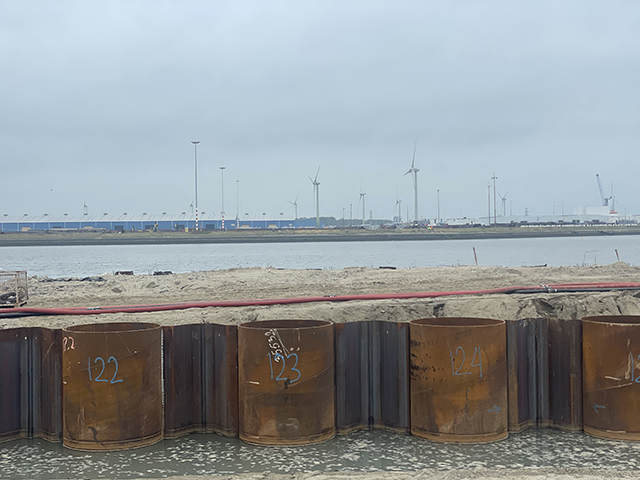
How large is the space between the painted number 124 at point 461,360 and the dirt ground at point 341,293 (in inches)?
223

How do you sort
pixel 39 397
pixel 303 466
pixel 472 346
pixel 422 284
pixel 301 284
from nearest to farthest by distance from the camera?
pixel 303 466 → pixel 472 346 → pixel 39 397 → pixel 422 284 → pixel 301 284

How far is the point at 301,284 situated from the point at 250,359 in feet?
62.7

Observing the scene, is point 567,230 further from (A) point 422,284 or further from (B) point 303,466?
(B) point 303,466

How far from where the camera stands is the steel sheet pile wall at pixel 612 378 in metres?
8.95

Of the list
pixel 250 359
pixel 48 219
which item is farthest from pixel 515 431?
pixel 48 219

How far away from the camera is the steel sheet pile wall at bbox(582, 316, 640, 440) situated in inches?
352

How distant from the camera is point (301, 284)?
91.8ft

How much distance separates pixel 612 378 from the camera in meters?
9.05

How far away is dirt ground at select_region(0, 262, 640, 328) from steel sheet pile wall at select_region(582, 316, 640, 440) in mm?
5802

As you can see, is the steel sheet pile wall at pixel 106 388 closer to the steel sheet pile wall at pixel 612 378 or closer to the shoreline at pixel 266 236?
the steel sheet pile wall at pixel 612 378

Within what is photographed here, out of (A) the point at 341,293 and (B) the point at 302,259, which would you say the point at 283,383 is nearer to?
(A) the point at 341,293

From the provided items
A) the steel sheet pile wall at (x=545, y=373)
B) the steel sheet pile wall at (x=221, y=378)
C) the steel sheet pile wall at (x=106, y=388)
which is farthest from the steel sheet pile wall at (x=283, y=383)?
the steel sheet pile wall at (x=545, y=373)

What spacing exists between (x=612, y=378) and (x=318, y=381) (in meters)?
4.09

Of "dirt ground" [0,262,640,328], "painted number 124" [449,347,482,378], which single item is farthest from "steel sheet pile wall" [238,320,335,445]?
"dirt ground" [0,262,640,328]
